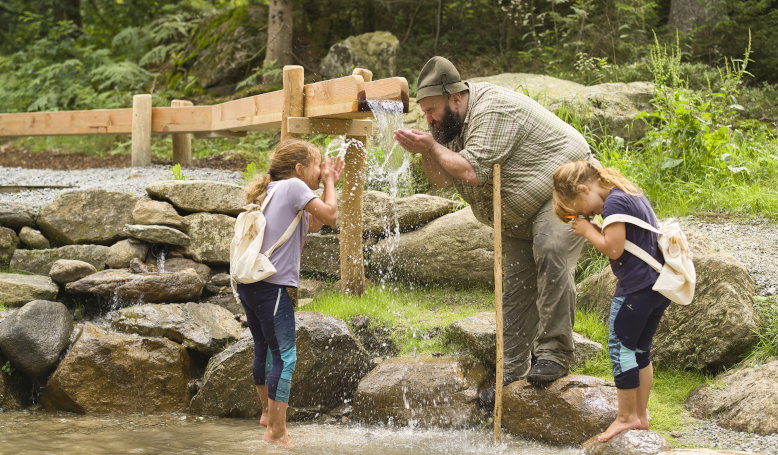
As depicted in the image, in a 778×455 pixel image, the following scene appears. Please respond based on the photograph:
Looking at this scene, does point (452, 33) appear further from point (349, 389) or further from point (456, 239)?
point (349, 389)

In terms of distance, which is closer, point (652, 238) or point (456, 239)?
point (652, 238)

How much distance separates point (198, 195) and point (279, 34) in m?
6.13

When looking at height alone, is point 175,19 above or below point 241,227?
above

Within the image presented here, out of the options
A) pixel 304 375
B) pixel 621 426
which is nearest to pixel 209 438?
pixel 304 375

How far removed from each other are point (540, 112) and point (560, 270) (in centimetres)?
105

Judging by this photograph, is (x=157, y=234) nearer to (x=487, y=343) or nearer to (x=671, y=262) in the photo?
Answer: (x=487, y=343)

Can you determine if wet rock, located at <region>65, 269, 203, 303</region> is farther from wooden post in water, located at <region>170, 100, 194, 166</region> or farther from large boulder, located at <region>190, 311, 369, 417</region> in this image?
wooden post in water, located at <region>170, 100, 194, 166</region>

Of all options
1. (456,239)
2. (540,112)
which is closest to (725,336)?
(540,112)

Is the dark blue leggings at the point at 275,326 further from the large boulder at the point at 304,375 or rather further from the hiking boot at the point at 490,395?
the hiking boot at the point at 490,395

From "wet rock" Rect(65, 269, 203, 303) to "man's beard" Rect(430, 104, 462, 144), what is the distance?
283 centimetres

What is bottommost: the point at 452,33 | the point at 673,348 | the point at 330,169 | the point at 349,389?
the point at 349,389

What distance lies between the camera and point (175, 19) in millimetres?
15273

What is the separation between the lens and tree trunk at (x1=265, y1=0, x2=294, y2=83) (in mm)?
11555

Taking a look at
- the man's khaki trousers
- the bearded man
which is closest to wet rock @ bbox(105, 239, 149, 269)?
the bearded man
